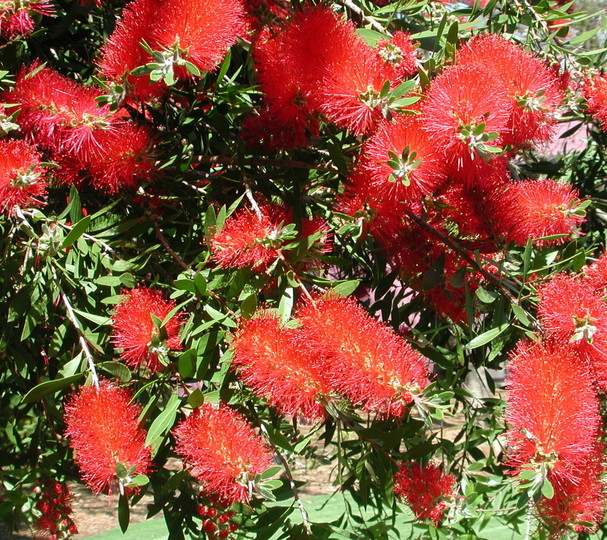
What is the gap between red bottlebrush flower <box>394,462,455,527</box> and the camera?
1871 mm

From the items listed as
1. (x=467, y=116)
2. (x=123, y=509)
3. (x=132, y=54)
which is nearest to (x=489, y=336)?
(x=467, y=116)

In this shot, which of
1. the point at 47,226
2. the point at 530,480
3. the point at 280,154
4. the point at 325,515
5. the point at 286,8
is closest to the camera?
the point at 530,480

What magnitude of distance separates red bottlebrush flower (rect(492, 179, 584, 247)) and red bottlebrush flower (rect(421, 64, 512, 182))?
271 millimetres

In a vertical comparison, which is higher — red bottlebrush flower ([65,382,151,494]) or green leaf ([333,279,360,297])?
green leaf ([333,279,360,297])

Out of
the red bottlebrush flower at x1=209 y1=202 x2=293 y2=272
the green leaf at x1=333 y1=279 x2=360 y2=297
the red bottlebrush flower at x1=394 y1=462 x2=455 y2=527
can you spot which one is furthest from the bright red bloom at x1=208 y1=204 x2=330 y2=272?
the red bottlebrush flower at x1=394 y1=462 x2=455 y2=527

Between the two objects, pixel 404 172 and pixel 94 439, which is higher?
pixel 404 172

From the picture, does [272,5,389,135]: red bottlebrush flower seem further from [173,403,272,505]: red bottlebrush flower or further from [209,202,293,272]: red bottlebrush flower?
[173,403,272,505]: red bottlebrush flower

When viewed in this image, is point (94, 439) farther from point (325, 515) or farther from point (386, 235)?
point (325, 515)

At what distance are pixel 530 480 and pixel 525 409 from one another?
0.38 feet

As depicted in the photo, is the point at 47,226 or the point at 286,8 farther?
the point at 286,8

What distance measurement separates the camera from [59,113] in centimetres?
148

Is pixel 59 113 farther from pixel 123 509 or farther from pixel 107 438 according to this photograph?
pixel 123 509

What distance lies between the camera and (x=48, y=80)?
1.56 metres

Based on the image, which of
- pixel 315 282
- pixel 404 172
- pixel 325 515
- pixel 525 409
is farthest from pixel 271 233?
pixel 325 515
